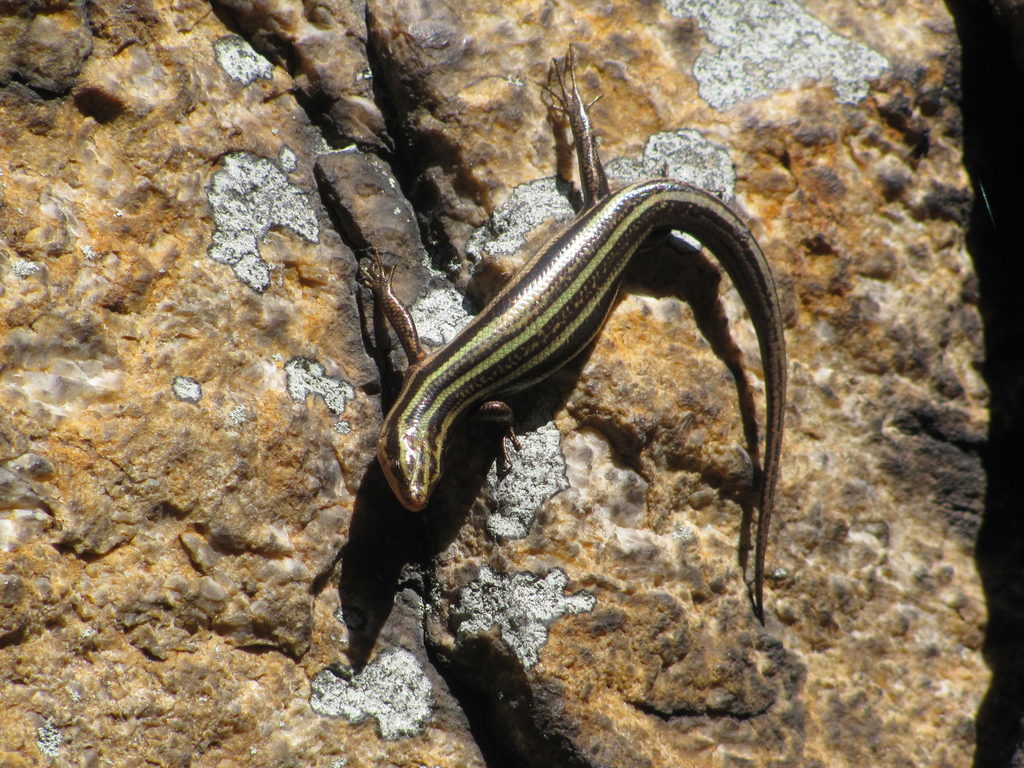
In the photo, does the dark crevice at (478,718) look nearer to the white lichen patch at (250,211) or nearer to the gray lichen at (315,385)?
the gray lichen at (315,385)

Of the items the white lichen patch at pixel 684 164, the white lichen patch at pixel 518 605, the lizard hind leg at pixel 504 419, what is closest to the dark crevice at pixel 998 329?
the white lichen patch at pixel 684 164

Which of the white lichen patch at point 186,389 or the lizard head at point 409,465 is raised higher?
the white lichen patch at point 186,389

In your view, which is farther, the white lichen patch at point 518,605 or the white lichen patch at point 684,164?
the white lichen patch at point 684,164

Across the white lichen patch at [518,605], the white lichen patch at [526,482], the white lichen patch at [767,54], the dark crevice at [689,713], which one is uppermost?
Result: the white lichen patch at [767,54]

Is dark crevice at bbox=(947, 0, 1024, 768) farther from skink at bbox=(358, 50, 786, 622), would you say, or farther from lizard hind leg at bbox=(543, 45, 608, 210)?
lizard hind leg at bbox=(543, 45, 608, 210)

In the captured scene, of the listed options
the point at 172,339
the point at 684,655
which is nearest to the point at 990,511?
the point at 684,655

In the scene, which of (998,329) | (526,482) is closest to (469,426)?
(526,482)

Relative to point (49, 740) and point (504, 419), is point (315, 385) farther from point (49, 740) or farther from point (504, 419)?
point (49, 740)
